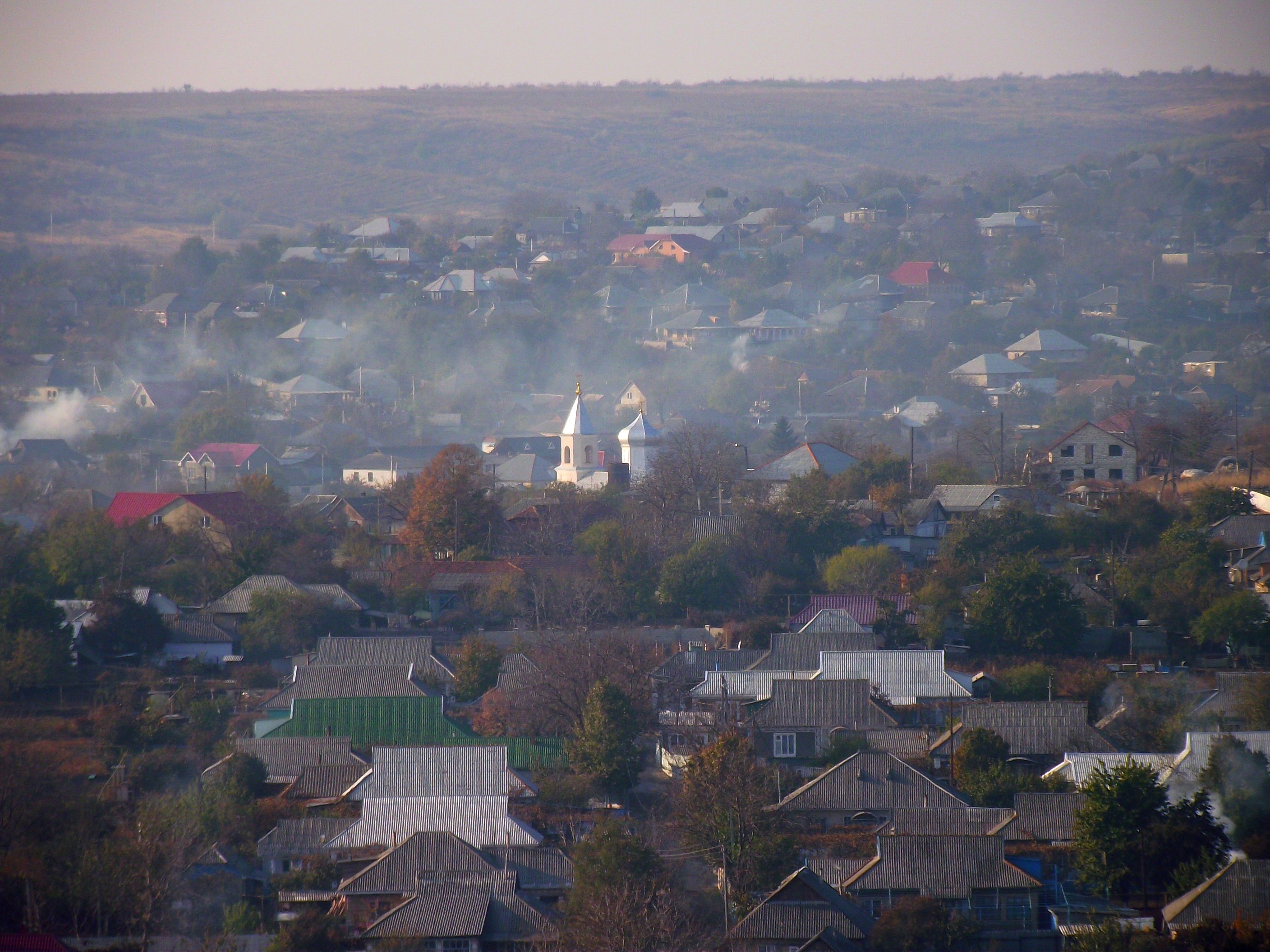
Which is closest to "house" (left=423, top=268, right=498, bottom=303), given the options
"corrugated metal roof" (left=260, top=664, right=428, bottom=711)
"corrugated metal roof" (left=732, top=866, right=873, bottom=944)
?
"corrugated metal roof" (left=260, top=664, right=428, bottom=711)

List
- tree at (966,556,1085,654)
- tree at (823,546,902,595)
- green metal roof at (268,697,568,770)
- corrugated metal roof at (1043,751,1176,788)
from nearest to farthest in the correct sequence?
corrugated metal roof at (1043,751,1176,788), green metal roof at (268,697,568,770), tree at (966,556,1085,654), tree at (823,546,902,595)

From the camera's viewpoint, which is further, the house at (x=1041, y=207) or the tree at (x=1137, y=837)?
the house at (x=1041, y=207)

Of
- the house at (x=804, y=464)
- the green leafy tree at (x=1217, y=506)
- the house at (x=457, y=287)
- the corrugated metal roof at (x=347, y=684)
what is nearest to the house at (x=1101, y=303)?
the house at (x=457, y=287)

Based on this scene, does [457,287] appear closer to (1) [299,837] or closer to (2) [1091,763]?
(2) [1091,763]

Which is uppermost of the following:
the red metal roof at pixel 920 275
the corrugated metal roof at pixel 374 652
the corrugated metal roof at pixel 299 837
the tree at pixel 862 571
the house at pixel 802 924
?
the house at pixel 802 924

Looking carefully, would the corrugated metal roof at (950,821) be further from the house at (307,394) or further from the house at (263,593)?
the house at (307,394)

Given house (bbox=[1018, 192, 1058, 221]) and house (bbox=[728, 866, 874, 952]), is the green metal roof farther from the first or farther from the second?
house (bbox=[1018, 192, 1058, 221])

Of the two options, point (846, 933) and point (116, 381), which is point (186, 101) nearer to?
point (116, 381)

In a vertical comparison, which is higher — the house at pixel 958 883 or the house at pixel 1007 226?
the house at pixel 958 883
